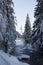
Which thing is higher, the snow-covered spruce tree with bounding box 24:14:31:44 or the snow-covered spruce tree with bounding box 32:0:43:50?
the snow-covered spruce tree with bounding box 32:0:43:50

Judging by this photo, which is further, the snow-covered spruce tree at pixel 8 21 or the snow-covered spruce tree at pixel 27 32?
the snow-covered spruce tree at pixel 27 32

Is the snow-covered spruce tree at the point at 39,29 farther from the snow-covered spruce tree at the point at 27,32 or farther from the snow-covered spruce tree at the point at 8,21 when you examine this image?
the snow-covered spruce tree at the point at 27,32

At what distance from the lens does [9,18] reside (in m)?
24.9

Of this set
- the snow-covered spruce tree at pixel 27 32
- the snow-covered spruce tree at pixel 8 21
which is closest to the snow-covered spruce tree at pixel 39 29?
the snow-covered spruce tree at pixel 8 21

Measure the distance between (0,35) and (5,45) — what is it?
3.06 meters

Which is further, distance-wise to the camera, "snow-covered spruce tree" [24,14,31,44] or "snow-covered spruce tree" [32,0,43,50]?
"snow-covered spruce tree" [24,14,31,44]

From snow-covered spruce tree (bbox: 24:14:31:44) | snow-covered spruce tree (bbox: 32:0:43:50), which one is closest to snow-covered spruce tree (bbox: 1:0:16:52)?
snow-covered spruce tree (bbox: 32:0:43:50)

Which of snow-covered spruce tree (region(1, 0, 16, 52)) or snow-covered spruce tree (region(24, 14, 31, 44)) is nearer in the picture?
snow-covered spruce tree (region(1, 0, 16, 52))

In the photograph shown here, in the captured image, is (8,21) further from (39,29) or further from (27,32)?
(27,32)

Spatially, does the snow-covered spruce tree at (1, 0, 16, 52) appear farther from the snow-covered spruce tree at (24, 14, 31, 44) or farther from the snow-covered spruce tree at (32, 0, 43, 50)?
the snow-covered spruce tree at (24, 14, 31, 44)

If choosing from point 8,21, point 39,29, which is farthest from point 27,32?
point 39,29

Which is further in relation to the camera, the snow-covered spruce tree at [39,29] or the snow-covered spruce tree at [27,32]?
the snow-covered spruce tree at [27,32]

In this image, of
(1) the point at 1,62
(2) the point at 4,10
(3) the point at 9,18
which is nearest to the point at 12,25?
(3) the point at 9,18

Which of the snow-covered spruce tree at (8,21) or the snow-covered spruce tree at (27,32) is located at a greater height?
the snow-covered spruce tree at (8,21)
